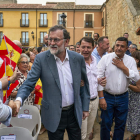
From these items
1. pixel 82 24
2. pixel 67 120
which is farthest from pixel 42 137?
pixel 82 24

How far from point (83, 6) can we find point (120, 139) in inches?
1101

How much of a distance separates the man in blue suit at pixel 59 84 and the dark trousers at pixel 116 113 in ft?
3.11

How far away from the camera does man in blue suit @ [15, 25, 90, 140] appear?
2146mm

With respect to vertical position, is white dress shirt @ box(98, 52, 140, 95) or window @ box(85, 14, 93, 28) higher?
window @ box(85, 14, 93, 28)

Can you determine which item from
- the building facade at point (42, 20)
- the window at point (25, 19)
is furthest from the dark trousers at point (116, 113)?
the window at point (25, 19)

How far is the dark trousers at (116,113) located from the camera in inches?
124

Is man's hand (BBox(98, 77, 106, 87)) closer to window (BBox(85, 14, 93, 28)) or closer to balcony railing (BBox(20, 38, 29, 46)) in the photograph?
window (BBox(85, 14, 93, 28))

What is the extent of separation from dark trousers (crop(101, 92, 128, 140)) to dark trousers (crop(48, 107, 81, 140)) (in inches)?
37.8

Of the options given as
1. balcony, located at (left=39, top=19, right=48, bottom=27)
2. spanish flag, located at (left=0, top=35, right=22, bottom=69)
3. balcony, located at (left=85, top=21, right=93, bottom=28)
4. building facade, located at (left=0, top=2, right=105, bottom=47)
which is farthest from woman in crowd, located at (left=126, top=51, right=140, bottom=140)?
balcony, located at (left=39, top=19, right=48, bottom=27)

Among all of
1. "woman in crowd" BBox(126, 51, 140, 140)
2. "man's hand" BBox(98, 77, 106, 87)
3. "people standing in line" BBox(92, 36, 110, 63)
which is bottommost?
"woman in crowd" BBox(126, 51, 140, 140)

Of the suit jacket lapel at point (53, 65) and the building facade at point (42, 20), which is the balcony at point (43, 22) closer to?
the building facade at point (42, 20)

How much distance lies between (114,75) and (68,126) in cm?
126

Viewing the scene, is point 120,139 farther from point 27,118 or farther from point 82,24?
point 82,24

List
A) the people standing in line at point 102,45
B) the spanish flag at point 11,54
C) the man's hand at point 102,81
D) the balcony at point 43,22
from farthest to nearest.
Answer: the balcony at point 43,22 < the people standing in line at point 102,45 < the man's hand at point 102,81 < the spanish flag at point 11,54
